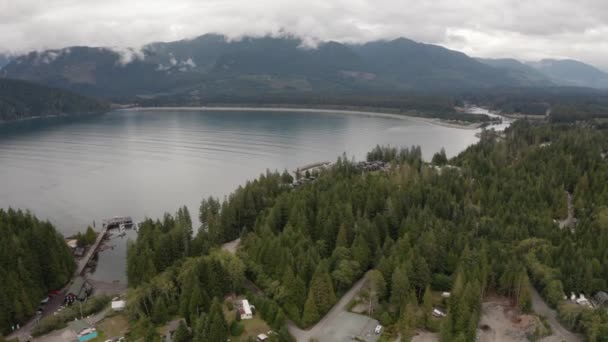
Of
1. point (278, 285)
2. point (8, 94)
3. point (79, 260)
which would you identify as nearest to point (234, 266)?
point (278, 285)

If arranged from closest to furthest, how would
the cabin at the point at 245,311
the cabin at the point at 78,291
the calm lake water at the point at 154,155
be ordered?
the cabin at the point at 245,311
the cabin at the point at 78,291
the calm lake water at the point at 154,155

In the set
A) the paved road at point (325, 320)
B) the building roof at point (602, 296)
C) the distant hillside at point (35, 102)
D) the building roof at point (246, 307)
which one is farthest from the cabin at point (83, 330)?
the distant hillside at point (35, 102)

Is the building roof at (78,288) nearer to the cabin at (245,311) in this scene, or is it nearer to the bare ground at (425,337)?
the cabin at (245,311)

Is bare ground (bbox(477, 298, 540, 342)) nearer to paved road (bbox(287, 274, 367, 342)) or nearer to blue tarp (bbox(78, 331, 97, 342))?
paved road (bbox(287, 274, 367, 342))

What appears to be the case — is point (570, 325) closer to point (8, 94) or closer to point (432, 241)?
point (432, 241)

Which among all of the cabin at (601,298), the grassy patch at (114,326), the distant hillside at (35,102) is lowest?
the grassy patch at (114,326)

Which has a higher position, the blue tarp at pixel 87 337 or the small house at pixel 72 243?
the small house at pixel 72 243

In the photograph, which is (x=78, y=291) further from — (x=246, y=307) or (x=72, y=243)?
(x=246, y=307)
